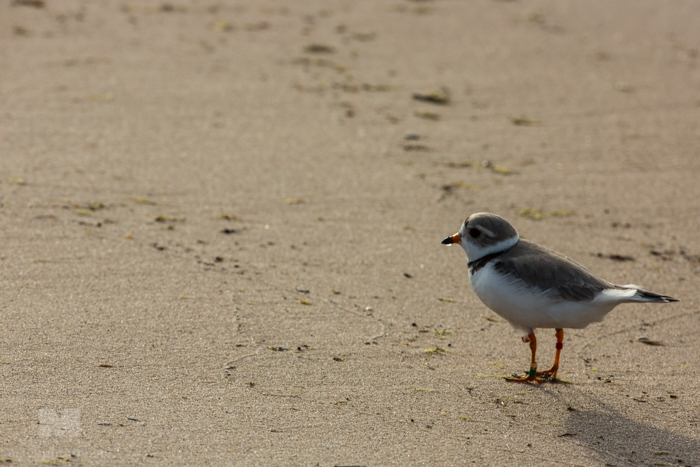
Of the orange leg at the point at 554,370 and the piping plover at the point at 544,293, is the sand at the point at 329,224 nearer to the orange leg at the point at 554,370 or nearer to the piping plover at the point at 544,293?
the orange leg at the point at 554,370

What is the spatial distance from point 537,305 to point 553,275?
217 mm

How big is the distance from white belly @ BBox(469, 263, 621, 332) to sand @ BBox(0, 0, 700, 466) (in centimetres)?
40

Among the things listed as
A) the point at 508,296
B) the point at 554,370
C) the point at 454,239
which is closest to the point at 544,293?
the point at 508,296

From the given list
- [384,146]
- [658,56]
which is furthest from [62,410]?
[658,56]

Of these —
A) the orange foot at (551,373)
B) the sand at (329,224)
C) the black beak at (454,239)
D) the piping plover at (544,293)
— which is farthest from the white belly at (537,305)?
the black beak at (454,239)

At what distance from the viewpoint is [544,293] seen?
418 centimetres

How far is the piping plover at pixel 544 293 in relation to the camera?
4160 mm

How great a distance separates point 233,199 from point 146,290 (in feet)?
5.03

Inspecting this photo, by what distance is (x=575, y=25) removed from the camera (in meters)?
10.3

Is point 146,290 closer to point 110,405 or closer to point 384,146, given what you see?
point 110,405

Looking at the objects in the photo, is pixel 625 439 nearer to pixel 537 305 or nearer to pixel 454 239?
pixel 537 305

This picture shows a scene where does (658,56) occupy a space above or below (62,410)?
above

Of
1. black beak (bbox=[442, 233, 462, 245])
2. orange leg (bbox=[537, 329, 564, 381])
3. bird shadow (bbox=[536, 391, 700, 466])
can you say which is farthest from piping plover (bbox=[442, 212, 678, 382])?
bird shadow (bbox=[536, 391, 700, 466])

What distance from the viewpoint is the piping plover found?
13.6 feet
